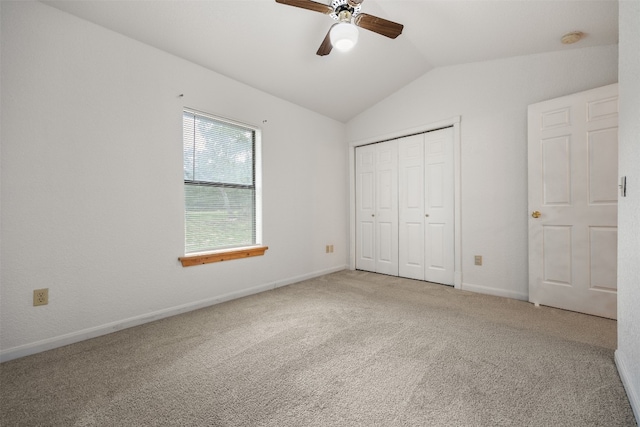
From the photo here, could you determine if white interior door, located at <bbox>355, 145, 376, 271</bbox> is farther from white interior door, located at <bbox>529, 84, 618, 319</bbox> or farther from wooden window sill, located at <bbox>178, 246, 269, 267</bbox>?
white interior door, located at <bbox>529, 84, 618, 319</bbox>

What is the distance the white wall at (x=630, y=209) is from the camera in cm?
130

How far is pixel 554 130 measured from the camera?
106 inches

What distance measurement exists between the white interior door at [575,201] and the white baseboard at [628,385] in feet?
3.41

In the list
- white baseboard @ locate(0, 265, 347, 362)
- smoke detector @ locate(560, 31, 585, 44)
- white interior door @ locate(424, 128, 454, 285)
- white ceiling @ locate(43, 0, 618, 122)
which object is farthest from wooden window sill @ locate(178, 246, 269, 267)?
smoke detector @ locate(560, 31, 585, 44)

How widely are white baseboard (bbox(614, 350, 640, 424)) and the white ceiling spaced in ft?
8.01

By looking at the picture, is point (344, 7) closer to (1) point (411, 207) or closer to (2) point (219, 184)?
(2) point (219, 184)

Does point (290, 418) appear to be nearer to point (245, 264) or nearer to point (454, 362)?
point (454, 362)

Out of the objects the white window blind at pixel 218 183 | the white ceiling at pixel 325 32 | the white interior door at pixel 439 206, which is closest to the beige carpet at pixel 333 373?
the white window blind at pixel 218 183

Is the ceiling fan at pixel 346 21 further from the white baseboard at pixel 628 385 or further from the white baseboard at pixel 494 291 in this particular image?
the white baseboard at pixel 494 291

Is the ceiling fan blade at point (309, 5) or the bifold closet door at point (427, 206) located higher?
the ceiling fan blade at point (309, 5)

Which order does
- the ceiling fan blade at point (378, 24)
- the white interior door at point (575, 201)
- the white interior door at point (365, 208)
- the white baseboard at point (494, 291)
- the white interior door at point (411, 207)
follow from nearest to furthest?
the ceiling fan blade at point (378, 24)
the white interior door at point (575, 201)
the white baseboard at point (494, 291)
the white interior door at point (411, 207)
the white interior door at point (365, 208)

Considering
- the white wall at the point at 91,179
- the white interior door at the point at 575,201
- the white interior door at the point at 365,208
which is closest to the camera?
the white wall at the point at 91,179

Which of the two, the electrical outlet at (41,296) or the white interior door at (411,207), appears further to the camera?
the white interior door at (411,207)

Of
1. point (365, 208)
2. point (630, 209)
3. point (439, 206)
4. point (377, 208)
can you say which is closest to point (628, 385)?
point (630, 209)
